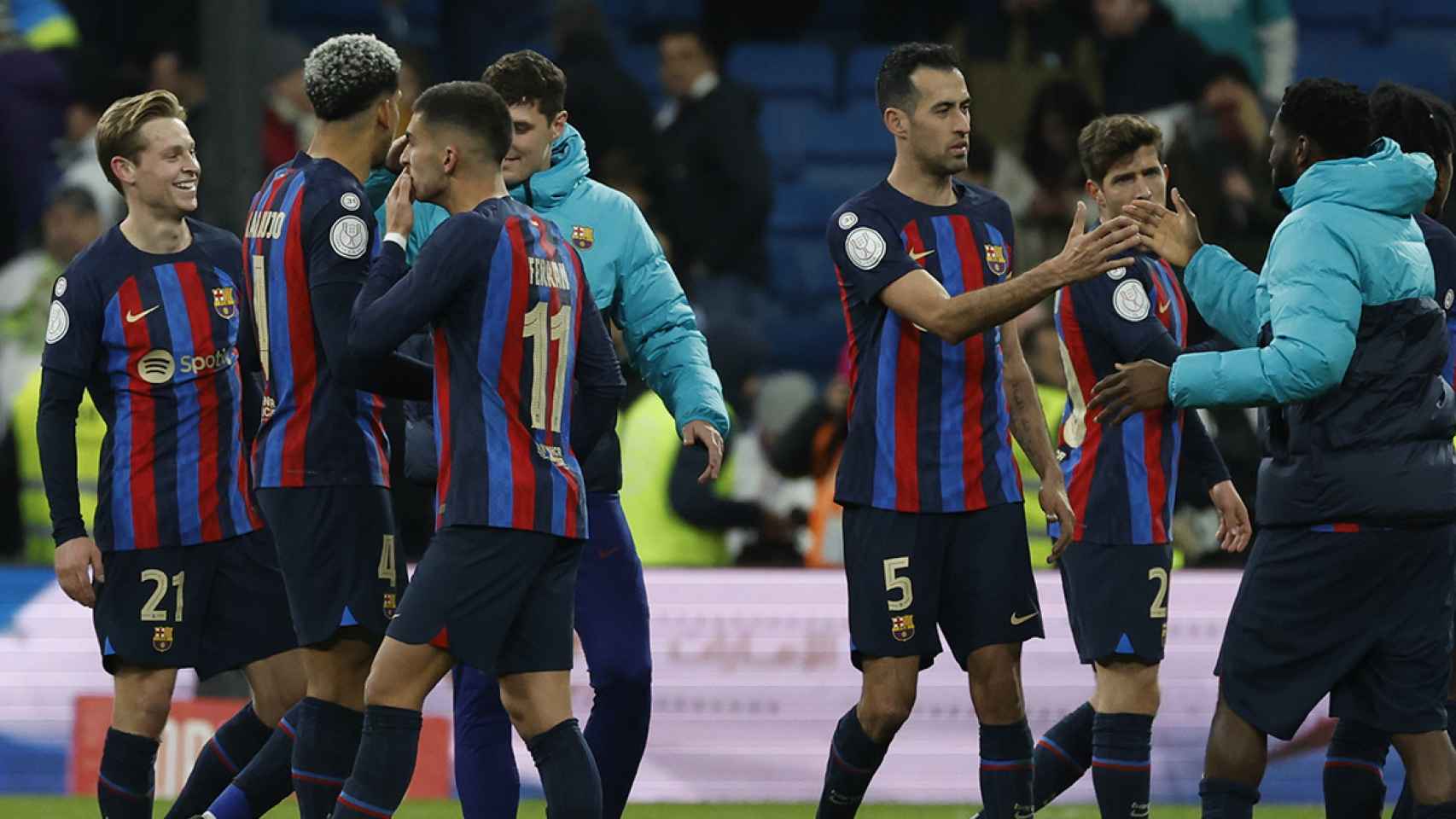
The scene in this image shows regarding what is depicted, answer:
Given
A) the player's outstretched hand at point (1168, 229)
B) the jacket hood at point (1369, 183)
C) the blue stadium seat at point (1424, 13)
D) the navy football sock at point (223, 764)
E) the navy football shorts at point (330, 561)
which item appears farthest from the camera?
the blue stadium seat at point (1424, 13)

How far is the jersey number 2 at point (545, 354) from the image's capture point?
5195mm

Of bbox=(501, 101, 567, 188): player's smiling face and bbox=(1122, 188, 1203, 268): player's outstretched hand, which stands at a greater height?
bbox=(501, 101, 567, 188): player's smiling face

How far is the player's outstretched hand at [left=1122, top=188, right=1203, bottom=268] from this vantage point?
18.6ft

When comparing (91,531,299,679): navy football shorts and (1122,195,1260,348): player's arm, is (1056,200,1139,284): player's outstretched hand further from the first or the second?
(91,531,299,679): navy football shorts

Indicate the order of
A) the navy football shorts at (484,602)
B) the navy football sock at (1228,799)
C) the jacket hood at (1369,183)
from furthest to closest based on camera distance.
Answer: the navy football sock at (1228,799) < the jacket hood at (1369,183) < the navy football shorts at (484,602)

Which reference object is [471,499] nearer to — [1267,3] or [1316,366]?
[1316,366]

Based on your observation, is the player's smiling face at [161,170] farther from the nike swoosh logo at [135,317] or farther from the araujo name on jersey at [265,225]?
the araujo name on jersey at [265,225]

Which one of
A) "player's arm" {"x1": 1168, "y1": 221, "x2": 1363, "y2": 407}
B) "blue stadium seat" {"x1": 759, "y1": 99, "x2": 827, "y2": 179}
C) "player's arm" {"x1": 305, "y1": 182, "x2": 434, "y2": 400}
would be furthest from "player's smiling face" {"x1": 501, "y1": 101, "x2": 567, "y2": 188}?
"blue stadium seat" {"x1": 759, "y1": 99, "x2": 827, "y2": 179}

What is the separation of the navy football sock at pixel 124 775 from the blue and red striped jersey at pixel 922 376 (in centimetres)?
199

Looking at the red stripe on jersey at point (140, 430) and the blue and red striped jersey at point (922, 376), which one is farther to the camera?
the red stripe on jersey at point (140, 430)

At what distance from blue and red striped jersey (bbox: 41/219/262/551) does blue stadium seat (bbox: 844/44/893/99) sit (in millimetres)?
6835

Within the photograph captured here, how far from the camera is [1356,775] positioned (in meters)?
6.02

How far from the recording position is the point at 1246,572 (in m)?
5.59

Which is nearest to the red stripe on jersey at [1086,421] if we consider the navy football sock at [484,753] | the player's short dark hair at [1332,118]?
the player's short dark hair at [1332,118]
